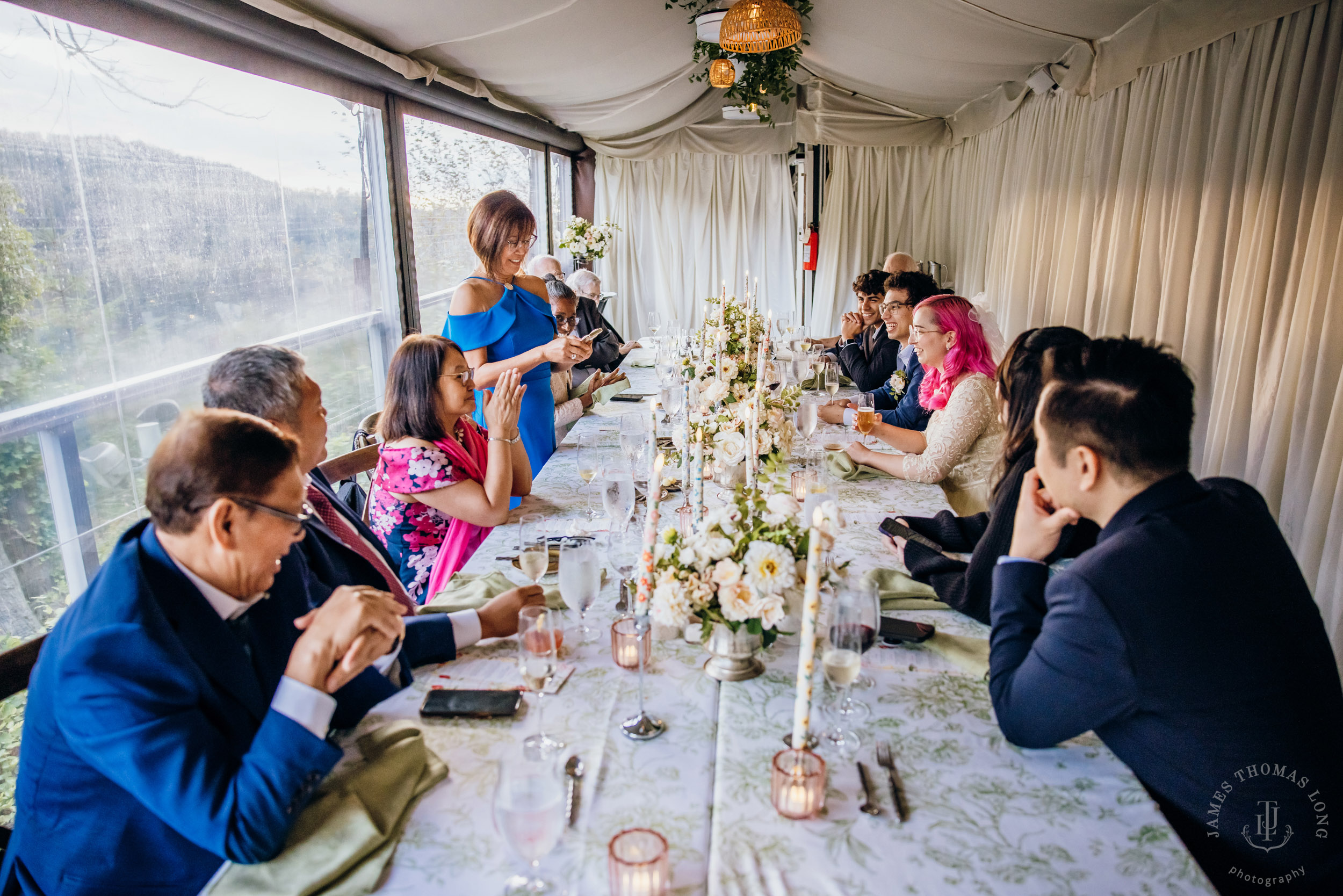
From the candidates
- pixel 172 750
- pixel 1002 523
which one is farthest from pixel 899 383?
pixel 172 750

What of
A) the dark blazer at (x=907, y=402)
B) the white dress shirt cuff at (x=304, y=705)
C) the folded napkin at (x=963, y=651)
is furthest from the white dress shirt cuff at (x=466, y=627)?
the dark blazer at (x=907, y=402)

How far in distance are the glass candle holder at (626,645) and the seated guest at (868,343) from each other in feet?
10.9

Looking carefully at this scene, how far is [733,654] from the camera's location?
143 centimetres

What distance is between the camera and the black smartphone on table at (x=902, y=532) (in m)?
2.07

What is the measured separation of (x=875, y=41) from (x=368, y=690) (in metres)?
5.04

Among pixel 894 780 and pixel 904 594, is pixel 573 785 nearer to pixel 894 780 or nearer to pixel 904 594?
pixel 894 780

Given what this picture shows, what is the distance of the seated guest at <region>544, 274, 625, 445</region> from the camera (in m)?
4.05

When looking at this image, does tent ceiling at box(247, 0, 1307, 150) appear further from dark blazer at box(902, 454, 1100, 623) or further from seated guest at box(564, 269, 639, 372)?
dark blazer at box(902, 454, 1100, 623)

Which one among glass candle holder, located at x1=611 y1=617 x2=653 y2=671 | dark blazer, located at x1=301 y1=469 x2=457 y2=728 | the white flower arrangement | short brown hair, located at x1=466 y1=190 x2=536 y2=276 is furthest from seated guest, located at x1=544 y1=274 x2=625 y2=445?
the white flower arrangement

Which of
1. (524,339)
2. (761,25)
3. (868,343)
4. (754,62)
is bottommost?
(868,343)

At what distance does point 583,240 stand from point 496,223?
4687 mm

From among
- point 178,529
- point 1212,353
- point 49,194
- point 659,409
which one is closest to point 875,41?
point 1212,353

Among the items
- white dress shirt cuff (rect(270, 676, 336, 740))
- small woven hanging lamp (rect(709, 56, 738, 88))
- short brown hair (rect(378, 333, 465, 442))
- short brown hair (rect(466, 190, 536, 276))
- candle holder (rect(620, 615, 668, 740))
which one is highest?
small woven hanging lamp (rect(709, 56, 738, 88))

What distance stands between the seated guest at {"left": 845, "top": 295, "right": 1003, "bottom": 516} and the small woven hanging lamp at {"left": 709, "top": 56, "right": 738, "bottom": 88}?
2.95 m
